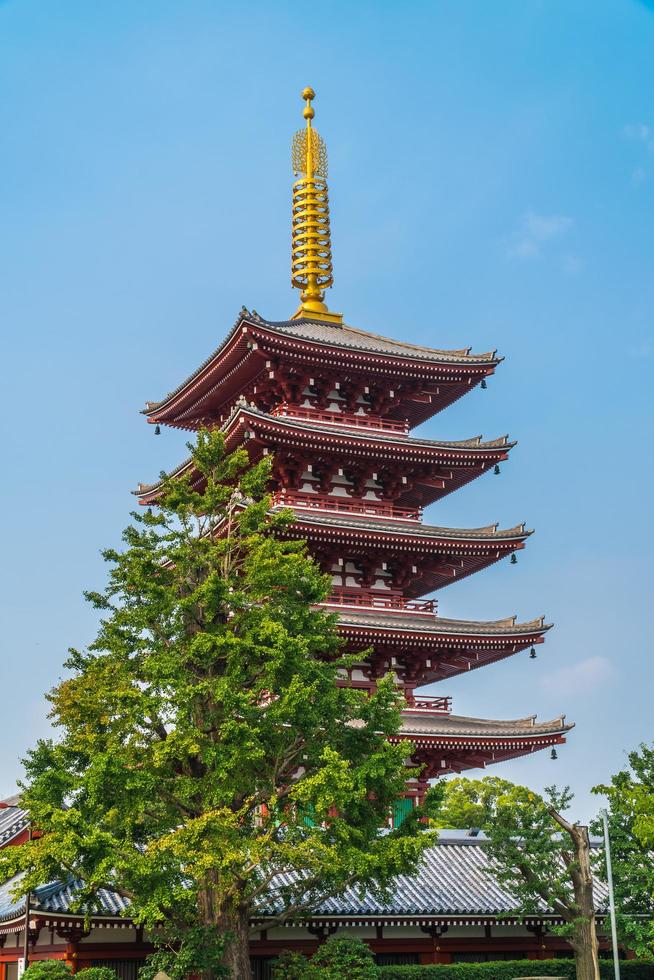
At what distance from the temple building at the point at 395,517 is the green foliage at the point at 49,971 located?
8.97 m

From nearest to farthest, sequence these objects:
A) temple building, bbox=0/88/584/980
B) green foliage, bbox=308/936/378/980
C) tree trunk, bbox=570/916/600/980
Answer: green foliage, bbox=308/936/378/980
tree trunk, bbox=570/916/600/980
temple building, bbox=0/88/584/980

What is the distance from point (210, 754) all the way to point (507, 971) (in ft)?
35.7

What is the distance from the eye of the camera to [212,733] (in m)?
25.7

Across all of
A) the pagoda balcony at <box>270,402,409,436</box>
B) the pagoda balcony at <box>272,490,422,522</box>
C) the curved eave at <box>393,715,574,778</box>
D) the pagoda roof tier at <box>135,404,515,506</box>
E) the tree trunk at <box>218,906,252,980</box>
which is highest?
the pagoda balcony at <box>270,402,409,436</box>

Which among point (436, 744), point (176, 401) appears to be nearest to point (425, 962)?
point (436, 744)

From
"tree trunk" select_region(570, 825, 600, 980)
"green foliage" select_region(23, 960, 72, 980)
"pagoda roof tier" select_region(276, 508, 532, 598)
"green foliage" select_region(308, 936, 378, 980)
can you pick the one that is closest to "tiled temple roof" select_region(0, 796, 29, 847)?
"green foliage" select_region(23, 960, 72, 980)

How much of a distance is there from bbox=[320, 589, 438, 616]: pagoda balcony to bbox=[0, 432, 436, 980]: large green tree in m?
9.62

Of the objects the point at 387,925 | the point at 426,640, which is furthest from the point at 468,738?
the point at 387,925

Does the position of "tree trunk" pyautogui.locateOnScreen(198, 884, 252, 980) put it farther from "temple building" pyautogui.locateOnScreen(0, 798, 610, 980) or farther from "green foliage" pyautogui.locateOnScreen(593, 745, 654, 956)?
"green foliage" pyautogui.locateOnScreen(593, 745, 654, 956)

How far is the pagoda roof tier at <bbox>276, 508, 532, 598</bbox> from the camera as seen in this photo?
36438mm

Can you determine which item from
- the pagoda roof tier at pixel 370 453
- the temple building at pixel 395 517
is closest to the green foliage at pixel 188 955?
the temple building at pixel 395 517

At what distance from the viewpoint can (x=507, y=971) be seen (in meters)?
29.7

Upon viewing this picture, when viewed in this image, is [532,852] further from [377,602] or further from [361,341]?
[361,341]

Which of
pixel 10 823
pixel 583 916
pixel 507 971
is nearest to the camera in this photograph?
pixel 583 916
